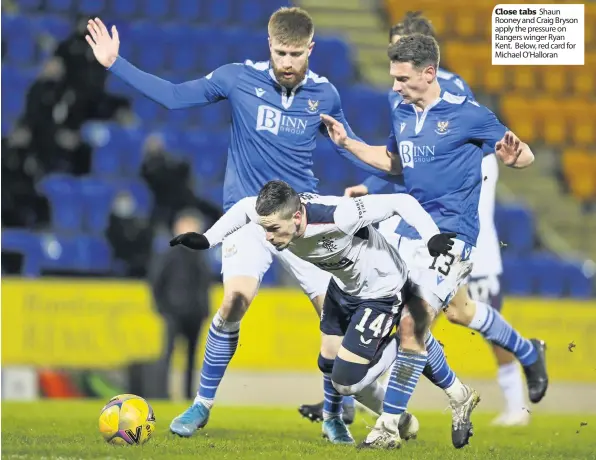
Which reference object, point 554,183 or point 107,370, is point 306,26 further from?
point 554,183

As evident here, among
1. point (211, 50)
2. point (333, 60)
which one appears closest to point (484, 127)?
point (211, 50)

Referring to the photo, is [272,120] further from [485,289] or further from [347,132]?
[485,289]

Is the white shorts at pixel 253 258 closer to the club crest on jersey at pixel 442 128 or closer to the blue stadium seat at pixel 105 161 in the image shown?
the club crest on jersey at pixel 442 128

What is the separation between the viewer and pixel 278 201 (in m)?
6.80

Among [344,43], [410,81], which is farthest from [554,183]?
[410,81]

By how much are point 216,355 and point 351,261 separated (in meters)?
1.26

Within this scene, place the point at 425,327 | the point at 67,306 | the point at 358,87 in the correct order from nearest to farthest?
the point at 425,327 < the point at 67,306 < the point at 358,87

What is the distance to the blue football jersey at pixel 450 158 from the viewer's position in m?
7.89

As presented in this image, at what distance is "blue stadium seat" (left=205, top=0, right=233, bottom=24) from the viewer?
18.8m

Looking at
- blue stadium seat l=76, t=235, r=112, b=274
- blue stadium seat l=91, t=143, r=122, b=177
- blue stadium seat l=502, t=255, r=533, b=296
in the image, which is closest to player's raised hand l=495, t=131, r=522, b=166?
blue stadium seat l=76, t=235, r=112, b=274

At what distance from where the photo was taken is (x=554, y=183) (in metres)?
18.7

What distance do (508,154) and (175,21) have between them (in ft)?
39.0

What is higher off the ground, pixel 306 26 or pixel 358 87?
pixel 306 26

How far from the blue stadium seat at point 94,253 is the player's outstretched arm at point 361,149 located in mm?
7006
